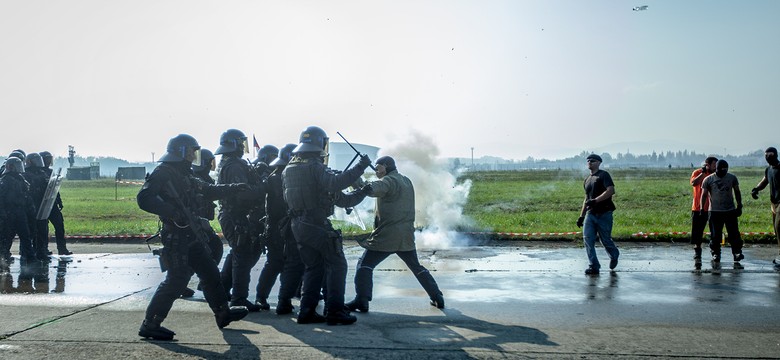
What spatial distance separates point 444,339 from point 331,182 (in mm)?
1921

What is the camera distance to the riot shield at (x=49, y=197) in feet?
41.5

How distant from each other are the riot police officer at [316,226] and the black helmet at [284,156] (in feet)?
2.49

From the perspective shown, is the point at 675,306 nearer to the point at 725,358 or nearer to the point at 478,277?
the point at 725,358

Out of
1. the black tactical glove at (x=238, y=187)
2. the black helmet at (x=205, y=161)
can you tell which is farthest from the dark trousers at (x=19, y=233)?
the black tactical glove at (x=238, y=187)

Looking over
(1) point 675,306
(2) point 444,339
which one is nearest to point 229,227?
(2) point 444,339

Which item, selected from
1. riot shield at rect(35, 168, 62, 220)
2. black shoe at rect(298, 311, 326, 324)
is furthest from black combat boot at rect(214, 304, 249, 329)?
riot shield at rect(35, 168, 62, 220)

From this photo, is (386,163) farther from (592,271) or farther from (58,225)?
(58,225)

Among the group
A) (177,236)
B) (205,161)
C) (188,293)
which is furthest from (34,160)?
(177,236)

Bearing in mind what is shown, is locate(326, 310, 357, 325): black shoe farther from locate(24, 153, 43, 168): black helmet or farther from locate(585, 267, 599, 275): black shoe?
locate(24, 153, 43, 168): black helmet

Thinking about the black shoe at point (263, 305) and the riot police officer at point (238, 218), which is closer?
the riot police officer at point (238, 218)

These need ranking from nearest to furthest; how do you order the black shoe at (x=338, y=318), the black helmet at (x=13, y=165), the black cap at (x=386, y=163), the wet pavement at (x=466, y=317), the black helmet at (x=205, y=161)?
the wet pavement at (x=466, y=317)
the black shoe at (x=338, y=318)
the black cap at (x=386, y=163)
the black helmet at (x=205, y=161)
the black helmet at (x=13, y=165)

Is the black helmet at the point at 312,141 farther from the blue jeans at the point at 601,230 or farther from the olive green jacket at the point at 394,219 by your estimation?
the blue jeans at the point at 601,230

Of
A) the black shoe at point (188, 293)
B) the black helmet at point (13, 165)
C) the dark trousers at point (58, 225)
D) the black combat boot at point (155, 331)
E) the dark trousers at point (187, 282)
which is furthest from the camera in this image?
the dark trousers at point (58, 225)

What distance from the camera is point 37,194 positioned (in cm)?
1285
